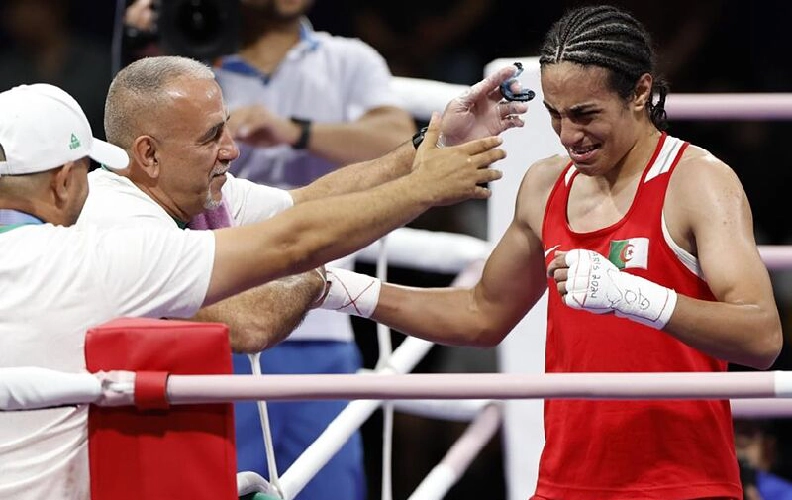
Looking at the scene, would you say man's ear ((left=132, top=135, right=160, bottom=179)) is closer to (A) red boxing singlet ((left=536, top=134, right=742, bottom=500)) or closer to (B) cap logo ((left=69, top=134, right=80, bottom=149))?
(B) cap logo ((left=69, top=134, right=80, bottom=149))

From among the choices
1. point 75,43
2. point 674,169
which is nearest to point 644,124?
point 674,169

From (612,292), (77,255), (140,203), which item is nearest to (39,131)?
(77,255)

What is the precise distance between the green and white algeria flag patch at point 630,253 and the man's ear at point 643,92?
22 cm

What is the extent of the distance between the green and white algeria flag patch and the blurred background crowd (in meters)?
2.43

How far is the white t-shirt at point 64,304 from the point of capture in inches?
74.2

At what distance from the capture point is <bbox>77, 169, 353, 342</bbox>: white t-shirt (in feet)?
7.50

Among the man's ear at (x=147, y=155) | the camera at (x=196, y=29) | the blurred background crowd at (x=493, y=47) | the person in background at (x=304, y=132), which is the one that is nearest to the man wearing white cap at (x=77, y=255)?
the man's ear at (x=147, y=155)

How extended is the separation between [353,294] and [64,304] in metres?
0.64

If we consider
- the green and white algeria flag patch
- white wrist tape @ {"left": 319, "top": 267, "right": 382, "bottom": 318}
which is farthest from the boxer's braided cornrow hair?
white wrist tape @ {"left": 319, "top": 267, "right": 382, "bottom": 318}

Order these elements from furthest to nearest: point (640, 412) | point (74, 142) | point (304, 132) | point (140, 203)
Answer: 1. point (304, 132)
2. point (140, 203)
3. point (640, 412)
4. point (74, 142)

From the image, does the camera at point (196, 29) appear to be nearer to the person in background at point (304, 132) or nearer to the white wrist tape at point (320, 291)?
the person in background at point (304, 132)

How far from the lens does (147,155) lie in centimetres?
240

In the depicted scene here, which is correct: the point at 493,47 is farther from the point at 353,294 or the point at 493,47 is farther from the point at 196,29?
the point at 353,294

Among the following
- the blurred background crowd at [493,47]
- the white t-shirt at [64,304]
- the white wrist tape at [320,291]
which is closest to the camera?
the white t-shirt at [64,304]
